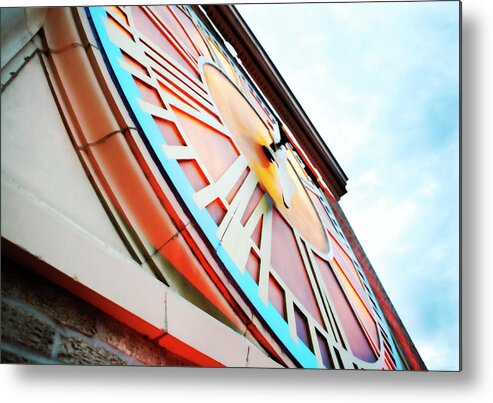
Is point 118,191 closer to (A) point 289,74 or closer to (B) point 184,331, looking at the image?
(B) point 184,331

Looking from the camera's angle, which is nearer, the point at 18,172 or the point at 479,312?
the point at 18,172

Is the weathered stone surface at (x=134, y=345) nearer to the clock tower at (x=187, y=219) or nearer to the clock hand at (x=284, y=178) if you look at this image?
the clock tower at (x=187, y=219)

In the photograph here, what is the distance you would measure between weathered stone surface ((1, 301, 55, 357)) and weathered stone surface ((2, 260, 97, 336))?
0.03 m

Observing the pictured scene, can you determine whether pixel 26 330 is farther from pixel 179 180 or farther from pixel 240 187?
pixel 240 187

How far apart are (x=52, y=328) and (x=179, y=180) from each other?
→ 1.93 feet

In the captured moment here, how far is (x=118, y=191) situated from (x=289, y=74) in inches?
46.6

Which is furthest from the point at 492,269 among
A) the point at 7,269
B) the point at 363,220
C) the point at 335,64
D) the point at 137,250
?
the point at 7,269

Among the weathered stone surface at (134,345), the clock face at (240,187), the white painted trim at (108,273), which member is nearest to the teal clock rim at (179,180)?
the clock face at (240,187)

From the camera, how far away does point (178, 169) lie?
6.01 feet

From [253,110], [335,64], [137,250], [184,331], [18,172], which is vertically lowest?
[184,331]

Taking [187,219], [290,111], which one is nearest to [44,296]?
[187,219]

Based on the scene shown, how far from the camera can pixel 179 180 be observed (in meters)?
1.81

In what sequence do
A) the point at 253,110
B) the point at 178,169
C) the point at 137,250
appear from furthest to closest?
1. the point at 253,110
2. the point at 178,169
3. the point at 137,250

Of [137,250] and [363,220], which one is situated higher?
[363,220]
